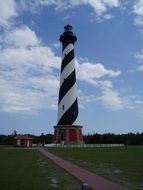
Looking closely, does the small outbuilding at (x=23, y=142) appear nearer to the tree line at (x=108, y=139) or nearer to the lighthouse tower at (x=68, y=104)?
the lighthouse tower at (x=68, y=104)

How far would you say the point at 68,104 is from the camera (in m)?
58.6

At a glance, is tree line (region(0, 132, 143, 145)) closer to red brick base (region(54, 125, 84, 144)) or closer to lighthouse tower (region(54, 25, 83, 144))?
red brick base (region(54, 125, 84, 144))

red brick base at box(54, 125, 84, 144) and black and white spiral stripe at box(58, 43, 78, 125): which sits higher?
black and white spiral stripe at box(58, 43, 78, 125)

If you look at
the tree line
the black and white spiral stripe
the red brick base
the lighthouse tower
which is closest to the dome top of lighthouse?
the lighthouse tower

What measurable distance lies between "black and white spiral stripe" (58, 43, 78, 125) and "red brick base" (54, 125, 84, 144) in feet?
2.43

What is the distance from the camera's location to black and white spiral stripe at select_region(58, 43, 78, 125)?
58.8 meters

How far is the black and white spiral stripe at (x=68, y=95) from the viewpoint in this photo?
58844 millimetres

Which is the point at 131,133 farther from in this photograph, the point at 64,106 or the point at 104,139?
the point at 64,106

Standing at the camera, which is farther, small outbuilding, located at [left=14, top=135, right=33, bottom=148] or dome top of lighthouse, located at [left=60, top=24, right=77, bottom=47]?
small outbuilding, located at [left=14, top=135, right=33, bottom=148]

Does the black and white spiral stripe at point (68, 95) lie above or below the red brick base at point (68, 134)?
above

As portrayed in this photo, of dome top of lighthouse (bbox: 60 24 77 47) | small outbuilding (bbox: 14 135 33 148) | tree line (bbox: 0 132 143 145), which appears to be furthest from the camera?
tree line (bbox: 0 132 143 145)

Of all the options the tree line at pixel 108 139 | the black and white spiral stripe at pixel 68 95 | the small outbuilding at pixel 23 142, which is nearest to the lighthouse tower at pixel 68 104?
the black and white spiral stripe at pixel 68 95

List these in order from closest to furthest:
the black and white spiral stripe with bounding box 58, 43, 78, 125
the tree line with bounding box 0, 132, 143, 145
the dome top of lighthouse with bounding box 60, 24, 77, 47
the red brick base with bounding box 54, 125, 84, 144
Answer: the black and white spiral stripe with bounding box 58, 43, 78, 125, the red brick base with bounding box 54, 125, 84, 144, the dome top of lighthouse with bounding box 60, 24, 77, 47, the tree line with bounding box 0, 132, 143, 145

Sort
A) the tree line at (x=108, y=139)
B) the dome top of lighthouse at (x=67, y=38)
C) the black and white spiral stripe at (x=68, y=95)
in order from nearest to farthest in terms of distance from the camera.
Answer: the black and white spiral stripe at (x=68, y=95), the dome top of lighthouse at (x=67, y=38), the tree line at (x=108, y=139)
